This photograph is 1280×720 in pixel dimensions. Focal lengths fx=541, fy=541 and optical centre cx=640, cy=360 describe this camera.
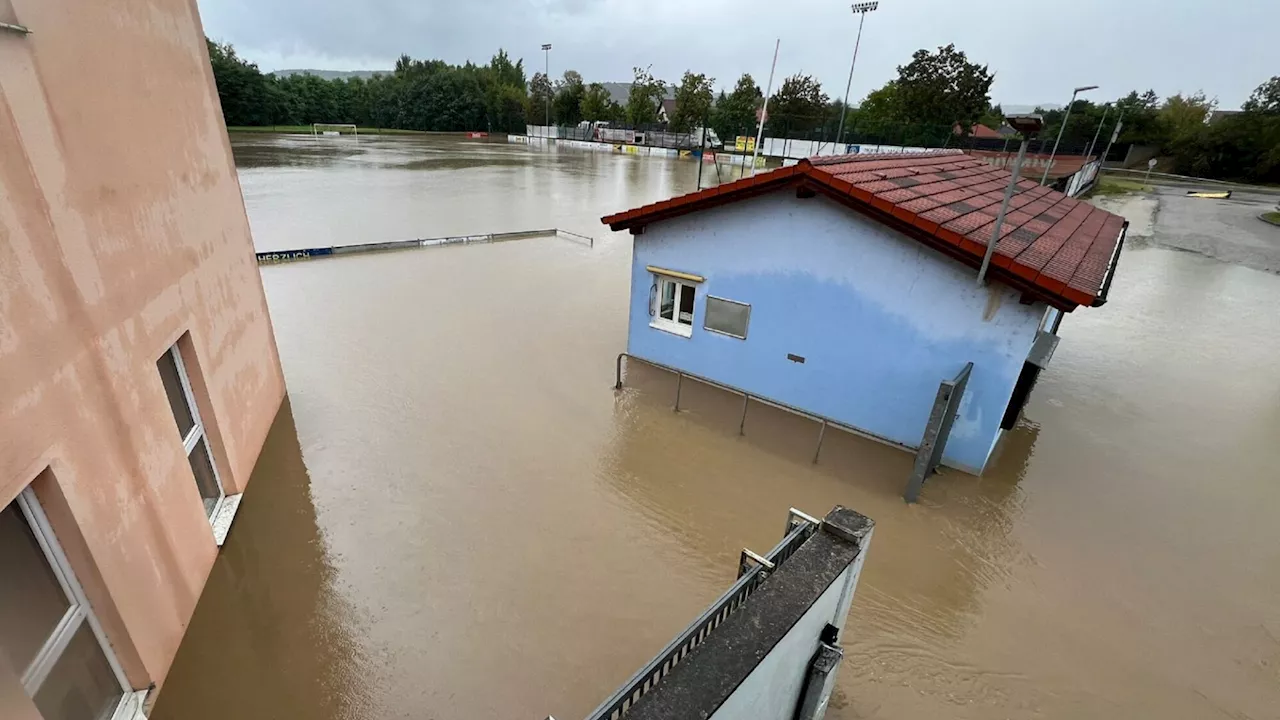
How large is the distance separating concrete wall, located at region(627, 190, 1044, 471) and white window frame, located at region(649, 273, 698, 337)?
8.7 inches

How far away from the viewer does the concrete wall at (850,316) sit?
6.94 metres

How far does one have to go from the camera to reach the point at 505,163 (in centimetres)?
4216

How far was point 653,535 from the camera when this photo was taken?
6.24 metres

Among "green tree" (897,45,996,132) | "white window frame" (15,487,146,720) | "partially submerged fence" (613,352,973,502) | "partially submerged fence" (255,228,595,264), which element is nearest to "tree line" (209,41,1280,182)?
"green tree" (897,45,996,132)

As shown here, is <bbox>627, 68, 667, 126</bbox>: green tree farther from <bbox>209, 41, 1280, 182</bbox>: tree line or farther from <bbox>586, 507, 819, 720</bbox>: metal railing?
<bbox>586, 507, 819, 720</bbox>: metal railing

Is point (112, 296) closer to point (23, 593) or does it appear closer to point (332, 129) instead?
point (23, 593)

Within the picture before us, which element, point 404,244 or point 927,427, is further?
point 404,244

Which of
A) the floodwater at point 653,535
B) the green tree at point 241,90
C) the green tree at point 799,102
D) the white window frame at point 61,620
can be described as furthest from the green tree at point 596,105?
the white window frame at point 61,620

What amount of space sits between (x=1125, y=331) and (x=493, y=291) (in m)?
15.7

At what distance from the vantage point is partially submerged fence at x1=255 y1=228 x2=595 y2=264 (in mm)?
15500

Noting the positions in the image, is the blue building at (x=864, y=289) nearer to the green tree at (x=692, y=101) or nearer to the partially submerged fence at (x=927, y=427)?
A: the partially submerged fence at (x=927, y=427)

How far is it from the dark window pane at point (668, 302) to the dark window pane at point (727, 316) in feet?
2.79

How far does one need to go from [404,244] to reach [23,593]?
51.2ft

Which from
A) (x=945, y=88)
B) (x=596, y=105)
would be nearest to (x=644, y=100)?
(x=596, y=105)
